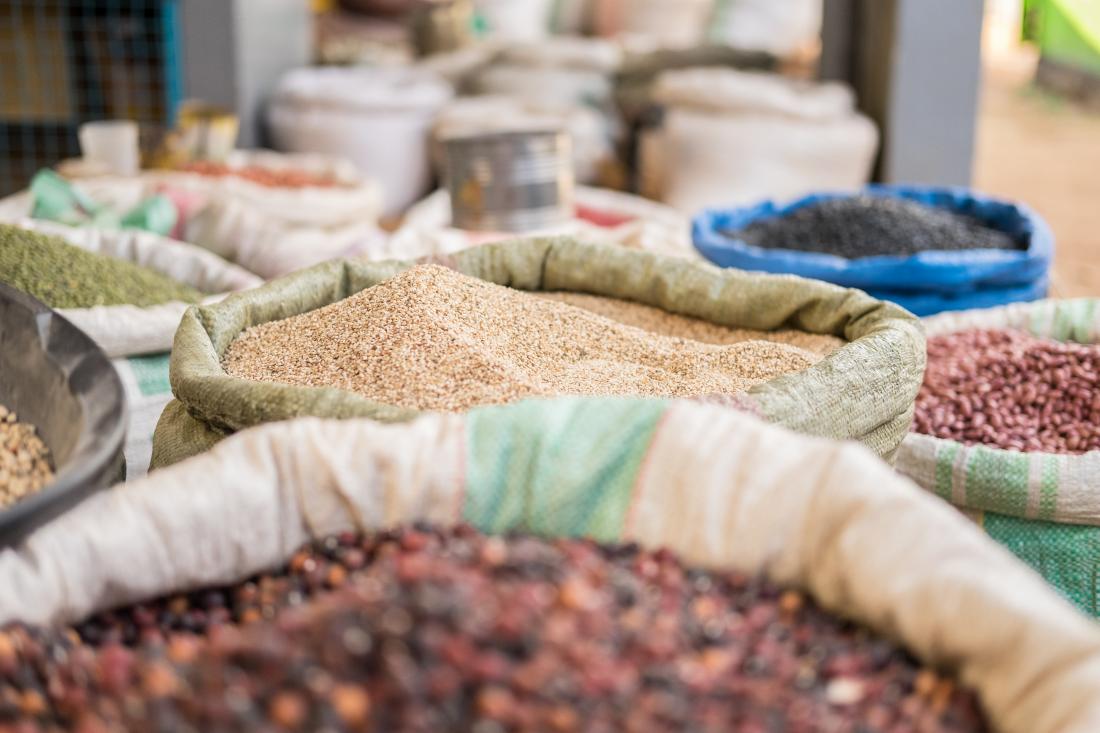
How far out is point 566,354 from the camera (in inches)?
47.5

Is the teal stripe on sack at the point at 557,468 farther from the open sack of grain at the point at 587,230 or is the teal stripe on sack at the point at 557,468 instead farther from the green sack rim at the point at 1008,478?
the open sack of grain at the point at 587,230

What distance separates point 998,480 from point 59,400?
0.94m

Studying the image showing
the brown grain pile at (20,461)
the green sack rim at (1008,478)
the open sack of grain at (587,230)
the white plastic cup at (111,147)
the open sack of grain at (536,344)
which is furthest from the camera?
the white plastic cup at (111,147)

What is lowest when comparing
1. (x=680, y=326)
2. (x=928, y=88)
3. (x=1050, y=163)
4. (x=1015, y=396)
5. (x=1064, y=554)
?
(x=1050, y=163)

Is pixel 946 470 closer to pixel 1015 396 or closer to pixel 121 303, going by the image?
pixel 1015 396

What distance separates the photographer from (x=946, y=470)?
1293mm

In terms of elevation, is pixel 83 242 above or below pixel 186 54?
below

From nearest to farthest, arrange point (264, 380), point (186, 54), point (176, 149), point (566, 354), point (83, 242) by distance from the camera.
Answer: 1. point (264, 380)
2. point (566, 354)
3. point (83, 242)
4. point (176, 149)
5. point (186, 54)

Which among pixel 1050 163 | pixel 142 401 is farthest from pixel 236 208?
pixel 1050 163

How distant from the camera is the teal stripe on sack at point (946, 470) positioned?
129cm

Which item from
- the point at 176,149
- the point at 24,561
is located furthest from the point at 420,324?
the point at 176,149

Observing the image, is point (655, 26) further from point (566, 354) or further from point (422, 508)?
point (422, 508)

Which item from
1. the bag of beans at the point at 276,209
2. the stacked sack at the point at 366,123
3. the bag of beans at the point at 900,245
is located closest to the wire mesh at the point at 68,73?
the stacked sack at the point at 366,123

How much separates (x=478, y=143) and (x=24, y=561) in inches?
63.8
